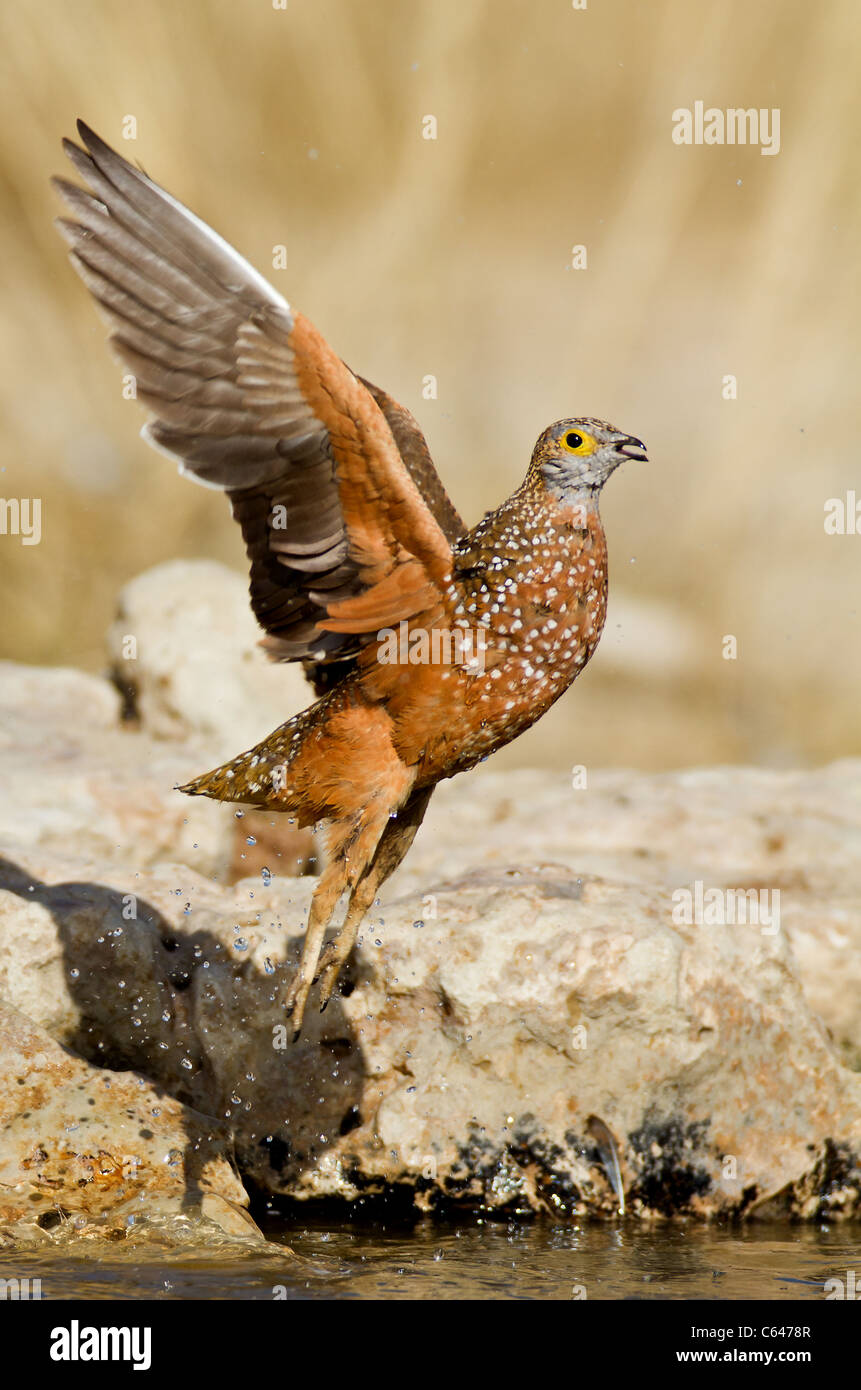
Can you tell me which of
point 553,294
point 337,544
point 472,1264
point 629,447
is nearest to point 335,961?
point 472,1264

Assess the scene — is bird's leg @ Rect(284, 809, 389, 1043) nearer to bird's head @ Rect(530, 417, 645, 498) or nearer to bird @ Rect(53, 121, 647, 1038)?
bird @ Rect(53, 121, 647, 1038)

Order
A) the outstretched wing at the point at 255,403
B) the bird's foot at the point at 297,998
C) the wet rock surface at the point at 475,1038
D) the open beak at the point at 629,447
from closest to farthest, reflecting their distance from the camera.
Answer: the outstretched wing at the point at 255,403 → the bird's foot at the point at 297,998 → the open beak at the point at 629,447 → the wet rock surface at the point at 475,1038

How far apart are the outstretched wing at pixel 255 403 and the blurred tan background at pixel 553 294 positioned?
822 centimetres

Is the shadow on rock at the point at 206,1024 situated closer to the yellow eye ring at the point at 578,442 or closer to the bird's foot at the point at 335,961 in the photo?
the bird's foot at the point at 335,961

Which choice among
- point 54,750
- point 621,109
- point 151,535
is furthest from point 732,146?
point 54,750

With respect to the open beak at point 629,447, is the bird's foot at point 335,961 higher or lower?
lower

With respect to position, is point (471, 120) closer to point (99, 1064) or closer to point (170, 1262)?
point (99, 1064)

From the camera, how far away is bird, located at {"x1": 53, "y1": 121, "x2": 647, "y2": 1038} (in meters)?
4.80

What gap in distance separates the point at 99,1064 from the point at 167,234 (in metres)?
3.20

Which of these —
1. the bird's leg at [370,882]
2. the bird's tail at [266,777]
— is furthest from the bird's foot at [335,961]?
the bird's tail at [266,777]

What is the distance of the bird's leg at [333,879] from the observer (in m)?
5.14

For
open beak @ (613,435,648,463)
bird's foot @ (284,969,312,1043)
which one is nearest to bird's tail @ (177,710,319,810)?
bird's foot @ (284,969,312,1043)

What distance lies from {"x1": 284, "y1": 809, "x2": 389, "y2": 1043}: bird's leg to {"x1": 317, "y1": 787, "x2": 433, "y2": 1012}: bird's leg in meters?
0.13

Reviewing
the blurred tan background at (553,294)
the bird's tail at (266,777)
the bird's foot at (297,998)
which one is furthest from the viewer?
the blurred tan background at (553,294)
